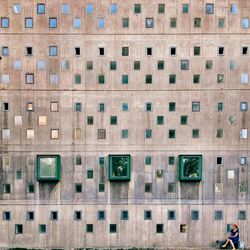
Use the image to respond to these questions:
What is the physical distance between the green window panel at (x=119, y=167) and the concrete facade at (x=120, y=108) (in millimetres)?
222

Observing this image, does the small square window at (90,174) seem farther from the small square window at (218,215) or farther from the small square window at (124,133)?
the small square window at (218,215)

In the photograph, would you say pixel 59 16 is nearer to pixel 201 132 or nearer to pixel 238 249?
pixel 201 132

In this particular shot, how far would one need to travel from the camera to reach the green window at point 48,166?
12930 mm

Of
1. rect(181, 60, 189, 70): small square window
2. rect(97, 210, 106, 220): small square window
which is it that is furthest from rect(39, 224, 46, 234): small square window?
rect(181, 60, 189, 70): small square window

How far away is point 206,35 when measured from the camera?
13117 mm

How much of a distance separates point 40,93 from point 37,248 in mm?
5635

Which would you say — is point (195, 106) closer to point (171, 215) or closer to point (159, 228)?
point (171, 215)

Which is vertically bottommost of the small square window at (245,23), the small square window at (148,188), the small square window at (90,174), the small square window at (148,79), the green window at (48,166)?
the small square window at (148,188)

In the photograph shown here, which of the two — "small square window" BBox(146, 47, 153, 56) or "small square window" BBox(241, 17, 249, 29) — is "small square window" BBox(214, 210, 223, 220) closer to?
"small square window" BBox(146, 47, 153, 56)

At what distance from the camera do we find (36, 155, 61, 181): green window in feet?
42.4

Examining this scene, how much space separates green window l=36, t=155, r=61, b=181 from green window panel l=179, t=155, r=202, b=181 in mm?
4422

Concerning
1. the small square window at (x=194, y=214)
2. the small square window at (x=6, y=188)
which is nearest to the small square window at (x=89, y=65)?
the small square window at (x=6, y=188)

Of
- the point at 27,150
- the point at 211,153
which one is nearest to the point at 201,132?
the point at 211,153

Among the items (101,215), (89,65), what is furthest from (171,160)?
(89,65)
